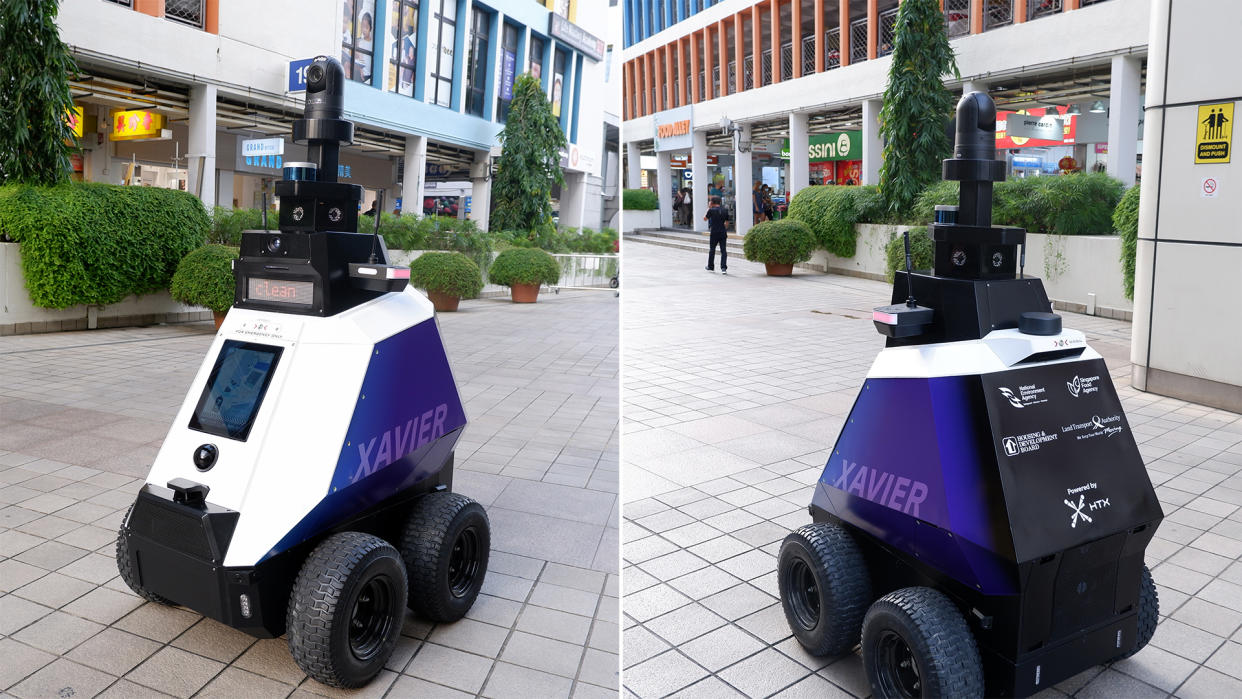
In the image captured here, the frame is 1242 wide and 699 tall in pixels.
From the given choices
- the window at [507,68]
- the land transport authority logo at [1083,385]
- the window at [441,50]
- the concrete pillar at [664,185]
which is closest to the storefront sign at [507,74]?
the window at [507,68]

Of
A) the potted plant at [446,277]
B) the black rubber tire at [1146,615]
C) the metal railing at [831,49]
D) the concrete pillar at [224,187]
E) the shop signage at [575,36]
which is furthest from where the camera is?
the shop signage at [575,36]

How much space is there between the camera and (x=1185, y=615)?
352 centimetres

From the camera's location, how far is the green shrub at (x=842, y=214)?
18.1 meters

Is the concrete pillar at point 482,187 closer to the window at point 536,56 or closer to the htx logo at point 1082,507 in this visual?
the window at point 536,56

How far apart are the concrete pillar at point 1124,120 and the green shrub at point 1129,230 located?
15.7ft

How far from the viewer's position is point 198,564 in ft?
9.44

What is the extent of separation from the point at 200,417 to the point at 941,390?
7.69ft

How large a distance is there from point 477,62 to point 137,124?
39.3 feet

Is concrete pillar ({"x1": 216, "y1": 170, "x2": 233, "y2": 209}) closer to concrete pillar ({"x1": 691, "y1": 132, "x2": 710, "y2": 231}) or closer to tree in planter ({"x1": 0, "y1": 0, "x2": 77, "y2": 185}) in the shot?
tree in planter ({"x1": 0, "y1": 0, "x2": 77, "y2": 185})

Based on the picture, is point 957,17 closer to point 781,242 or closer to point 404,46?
point 781,242

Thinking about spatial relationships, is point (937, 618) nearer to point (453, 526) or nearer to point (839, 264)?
point (453, 526)

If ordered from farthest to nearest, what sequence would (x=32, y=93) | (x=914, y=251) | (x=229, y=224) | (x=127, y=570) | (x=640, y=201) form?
(x=640, y=201)
(x=914, y=251)
(x=229, y=224)
(x=32, y=93)
(x=127, y=570)

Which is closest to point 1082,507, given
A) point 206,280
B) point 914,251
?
point 206,280

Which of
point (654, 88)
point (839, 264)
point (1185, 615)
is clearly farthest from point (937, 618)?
point (654, 88)
